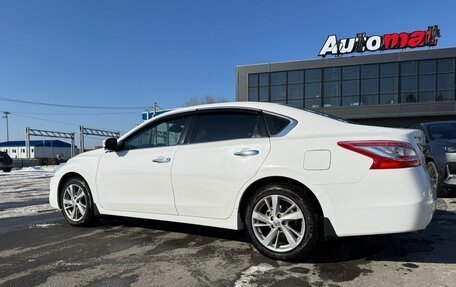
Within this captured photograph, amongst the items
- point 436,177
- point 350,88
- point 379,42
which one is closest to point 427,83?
point 379,42

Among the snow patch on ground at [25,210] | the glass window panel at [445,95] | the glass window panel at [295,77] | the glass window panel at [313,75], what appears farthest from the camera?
the glass window panel at [295,77]

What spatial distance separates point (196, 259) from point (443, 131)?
653 centimetres

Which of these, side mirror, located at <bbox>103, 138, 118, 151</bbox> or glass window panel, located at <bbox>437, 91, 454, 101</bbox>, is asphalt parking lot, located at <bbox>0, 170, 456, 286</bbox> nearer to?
side mirror, located at <bbox>103, 138, 118, 151</bbox>

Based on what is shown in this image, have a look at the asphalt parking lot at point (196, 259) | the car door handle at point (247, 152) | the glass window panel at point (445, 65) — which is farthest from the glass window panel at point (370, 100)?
the car door handle at point (247, 152)

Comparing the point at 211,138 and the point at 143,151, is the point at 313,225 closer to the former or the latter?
the point at 211,138

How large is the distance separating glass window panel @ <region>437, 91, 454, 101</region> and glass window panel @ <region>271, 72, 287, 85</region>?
13.6 meters

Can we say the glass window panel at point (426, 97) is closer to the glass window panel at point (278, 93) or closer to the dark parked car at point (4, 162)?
the glass window panel at point (278, 93)

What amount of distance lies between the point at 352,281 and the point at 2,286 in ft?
9.89

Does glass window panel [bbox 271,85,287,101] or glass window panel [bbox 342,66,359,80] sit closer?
glass window panel [bbox 342,66,359,80]

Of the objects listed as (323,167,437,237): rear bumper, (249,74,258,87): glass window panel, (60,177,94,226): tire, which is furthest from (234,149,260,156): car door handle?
(249,74,258,87): glass window panel

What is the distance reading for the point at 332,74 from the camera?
40.9 m

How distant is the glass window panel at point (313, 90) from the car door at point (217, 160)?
37.7m

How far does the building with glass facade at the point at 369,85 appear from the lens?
3819 centimetres

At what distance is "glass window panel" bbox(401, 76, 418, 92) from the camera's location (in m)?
38.8
